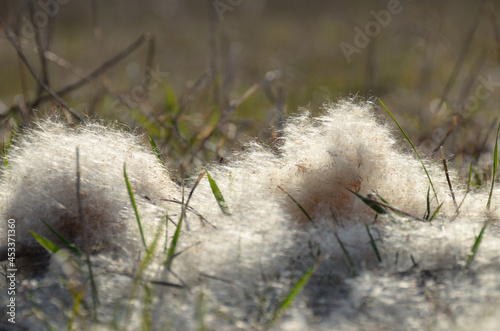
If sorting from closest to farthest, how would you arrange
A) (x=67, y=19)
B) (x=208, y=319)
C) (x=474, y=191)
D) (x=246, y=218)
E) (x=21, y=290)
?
(x=208, y=319) → (x=21, y=290) → (x=246, y=218) → (x=474, y=191) → (x=67, y=19)

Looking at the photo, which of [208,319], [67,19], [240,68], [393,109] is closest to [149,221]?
[208,319]

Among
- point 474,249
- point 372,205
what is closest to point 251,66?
point 372,205

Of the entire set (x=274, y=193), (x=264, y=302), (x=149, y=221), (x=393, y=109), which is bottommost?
(x=264, y=302)

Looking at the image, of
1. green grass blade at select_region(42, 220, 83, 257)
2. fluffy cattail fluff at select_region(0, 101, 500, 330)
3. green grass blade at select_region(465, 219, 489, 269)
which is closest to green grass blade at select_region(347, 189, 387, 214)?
fluffy cattail fluff at select_region(0, 101, 500, 330)

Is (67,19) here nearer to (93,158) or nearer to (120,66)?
(120,66)

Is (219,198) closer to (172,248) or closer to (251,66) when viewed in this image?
(172,248)

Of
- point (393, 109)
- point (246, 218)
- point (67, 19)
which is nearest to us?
point (246, 218)
